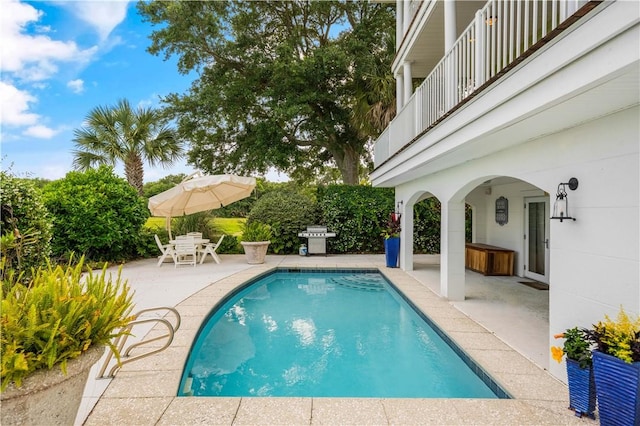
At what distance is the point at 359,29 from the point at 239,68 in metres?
5.60

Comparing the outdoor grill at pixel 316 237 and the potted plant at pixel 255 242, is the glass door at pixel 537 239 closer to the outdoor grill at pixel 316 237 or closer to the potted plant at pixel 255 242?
the outdoor grill at pixel 316 237

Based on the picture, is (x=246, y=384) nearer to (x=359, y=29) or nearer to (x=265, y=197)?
(x=265, y=197)

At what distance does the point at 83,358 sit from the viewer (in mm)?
2277

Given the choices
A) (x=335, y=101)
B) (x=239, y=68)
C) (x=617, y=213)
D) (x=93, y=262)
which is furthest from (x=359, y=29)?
(x=617, y=213)

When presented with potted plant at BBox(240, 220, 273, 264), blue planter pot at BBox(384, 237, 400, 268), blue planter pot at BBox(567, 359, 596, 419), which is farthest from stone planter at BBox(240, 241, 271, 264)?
blue planter pot at BBox(567, 359, 596, 419)

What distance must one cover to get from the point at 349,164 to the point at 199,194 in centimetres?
782

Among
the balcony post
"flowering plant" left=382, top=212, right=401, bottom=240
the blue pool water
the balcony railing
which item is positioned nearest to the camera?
the balcony railing

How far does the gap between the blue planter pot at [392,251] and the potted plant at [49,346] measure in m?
8.71

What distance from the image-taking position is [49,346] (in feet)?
6.84

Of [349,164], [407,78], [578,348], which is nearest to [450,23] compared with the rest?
[407,78]

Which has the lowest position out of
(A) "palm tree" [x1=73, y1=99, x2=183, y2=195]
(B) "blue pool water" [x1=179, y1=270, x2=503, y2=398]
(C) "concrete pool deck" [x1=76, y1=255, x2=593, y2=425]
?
(B) "blue pool water" [x1=179, y1=270, x2=503, y2=398]

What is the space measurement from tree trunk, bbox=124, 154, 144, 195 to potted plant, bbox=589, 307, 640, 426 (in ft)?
46.2

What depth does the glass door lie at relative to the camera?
316 inches

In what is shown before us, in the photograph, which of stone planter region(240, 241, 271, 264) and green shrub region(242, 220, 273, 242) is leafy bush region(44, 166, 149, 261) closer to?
green shrub region(242, 220, 273, 242)
